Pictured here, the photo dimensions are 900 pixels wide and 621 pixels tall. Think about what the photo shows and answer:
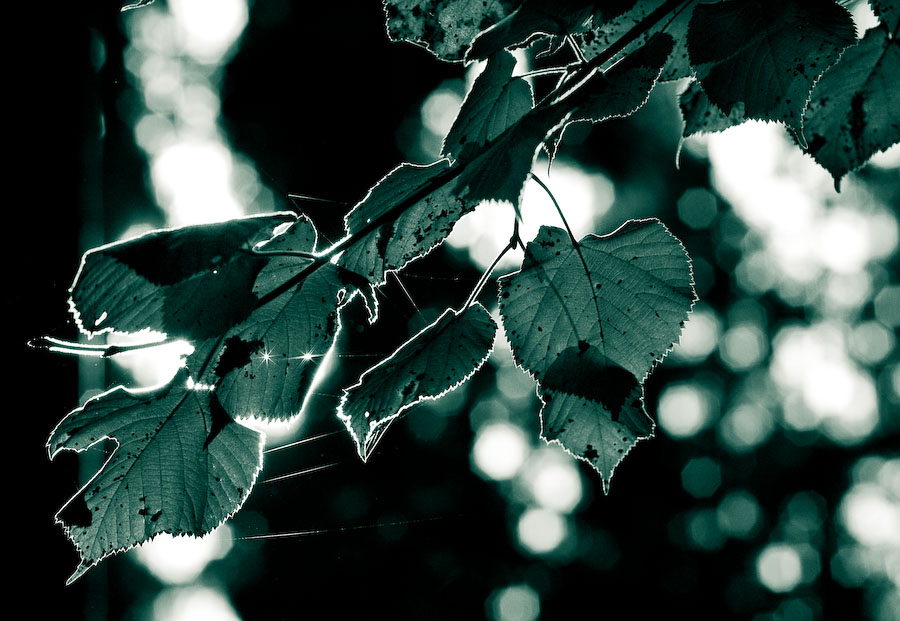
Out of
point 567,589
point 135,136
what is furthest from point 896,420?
point 135,136

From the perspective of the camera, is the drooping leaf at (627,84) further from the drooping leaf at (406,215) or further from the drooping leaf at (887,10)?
the drooping leaf at (887,10)

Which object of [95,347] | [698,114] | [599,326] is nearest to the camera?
[95,347]

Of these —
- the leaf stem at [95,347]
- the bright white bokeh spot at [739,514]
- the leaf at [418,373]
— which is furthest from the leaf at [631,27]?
the bright white bokeh spot at [739,514]

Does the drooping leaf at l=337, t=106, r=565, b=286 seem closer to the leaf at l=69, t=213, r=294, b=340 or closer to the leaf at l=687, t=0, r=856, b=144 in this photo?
the leaf at l=69, t=213, r=294, b=340

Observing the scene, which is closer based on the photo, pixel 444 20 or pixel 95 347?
pixel 95 347

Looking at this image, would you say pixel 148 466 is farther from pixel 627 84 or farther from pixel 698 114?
pixel 698 114

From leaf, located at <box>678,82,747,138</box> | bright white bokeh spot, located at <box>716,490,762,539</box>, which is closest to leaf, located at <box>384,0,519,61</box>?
leaf, located at <box>678,82,747,138</box>

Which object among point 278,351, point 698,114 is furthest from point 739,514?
point 278,351
